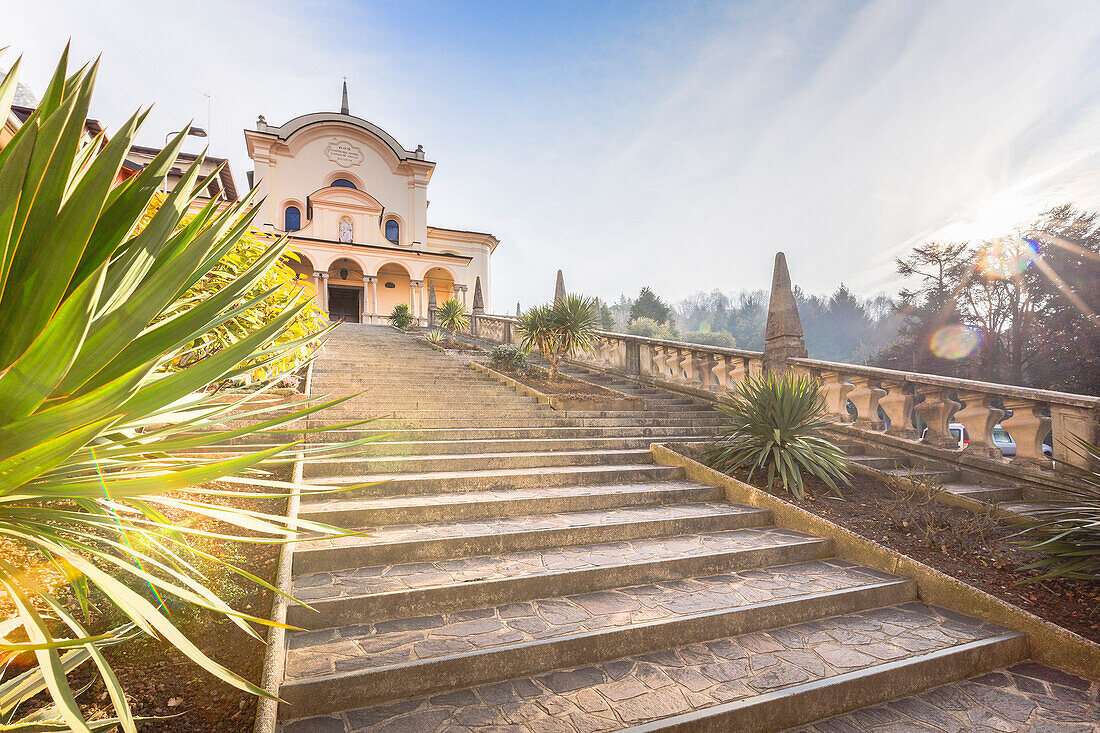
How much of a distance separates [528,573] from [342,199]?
30160 mm

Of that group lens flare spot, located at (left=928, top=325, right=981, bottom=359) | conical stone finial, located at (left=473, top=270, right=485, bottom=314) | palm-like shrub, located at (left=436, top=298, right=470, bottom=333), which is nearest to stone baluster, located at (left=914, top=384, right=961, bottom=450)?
palm-like shrub, located at (left=436, top=298, right=470, bottom=333)

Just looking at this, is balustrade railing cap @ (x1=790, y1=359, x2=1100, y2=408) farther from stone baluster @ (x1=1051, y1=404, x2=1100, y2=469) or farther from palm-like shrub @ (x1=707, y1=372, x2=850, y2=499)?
palm-like shrub @ (x1=707, y1=372, x2=850, y2=499)

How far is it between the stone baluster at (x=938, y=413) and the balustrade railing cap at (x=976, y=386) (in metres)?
0.13

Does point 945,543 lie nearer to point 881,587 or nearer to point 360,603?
point 881,587

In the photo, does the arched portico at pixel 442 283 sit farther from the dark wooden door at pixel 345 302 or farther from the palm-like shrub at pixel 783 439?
the palm-like shrub at pixel 783 439

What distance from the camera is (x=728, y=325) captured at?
81125 millimetres

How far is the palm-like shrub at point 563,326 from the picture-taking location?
34.7 ft

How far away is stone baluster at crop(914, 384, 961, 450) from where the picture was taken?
620cm

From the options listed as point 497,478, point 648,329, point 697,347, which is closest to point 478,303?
point 697,347

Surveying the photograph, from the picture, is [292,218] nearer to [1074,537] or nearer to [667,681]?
[667,681]

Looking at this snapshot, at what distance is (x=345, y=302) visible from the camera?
100 ft

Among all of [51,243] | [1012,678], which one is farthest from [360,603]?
[1012,678]

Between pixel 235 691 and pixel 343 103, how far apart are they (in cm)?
4467

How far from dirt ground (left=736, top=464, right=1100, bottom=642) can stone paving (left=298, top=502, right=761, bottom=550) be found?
3.05 feet
